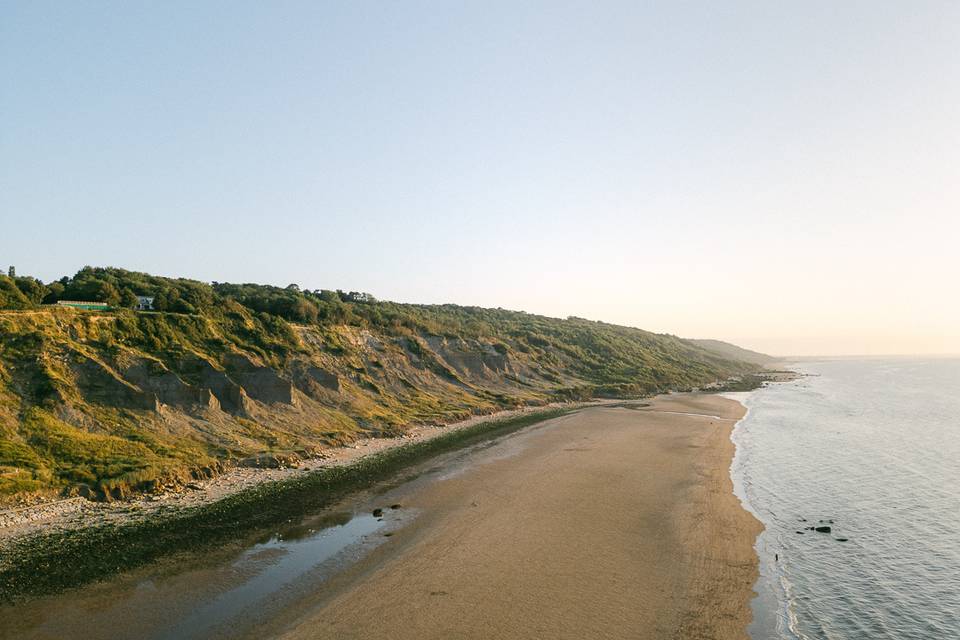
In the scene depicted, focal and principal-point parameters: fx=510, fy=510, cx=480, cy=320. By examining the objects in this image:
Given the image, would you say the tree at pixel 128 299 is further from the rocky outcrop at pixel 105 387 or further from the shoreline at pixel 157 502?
the shoreline at pixel 157 502

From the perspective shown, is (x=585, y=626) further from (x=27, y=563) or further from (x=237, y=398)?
(x=237, y=398)

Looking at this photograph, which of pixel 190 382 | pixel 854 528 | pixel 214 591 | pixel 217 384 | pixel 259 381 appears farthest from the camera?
pixel 259 381

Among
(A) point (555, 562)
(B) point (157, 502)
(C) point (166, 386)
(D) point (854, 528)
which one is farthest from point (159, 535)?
(D) point (854, 528)

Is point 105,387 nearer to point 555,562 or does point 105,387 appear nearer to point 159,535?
point 159,535

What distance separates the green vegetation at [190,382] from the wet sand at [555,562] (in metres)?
17.5

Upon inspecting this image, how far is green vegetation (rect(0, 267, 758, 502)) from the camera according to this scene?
3338 centimetres

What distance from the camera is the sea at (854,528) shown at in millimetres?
18906

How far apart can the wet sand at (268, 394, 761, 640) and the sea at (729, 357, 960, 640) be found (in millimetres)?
1604

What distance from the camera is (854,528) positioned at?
90.9 feet

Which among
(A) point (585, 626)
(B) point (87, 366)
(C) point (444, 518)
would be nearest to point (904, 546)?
(A) point (585, 626)

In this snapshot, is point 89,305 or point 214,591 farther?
point 89,305

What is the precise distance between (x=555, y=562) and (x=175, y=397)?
3596 centimetres

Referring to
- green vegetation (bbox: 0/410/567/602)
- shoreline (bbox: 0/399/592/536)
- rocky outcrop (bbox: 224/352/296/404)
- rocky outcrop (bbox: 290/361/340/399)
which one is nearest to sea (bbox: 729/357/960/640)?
green vegetation (bbox: 0/410/567/602)

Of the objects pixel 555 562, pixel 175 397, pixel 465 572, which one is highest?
pixel 175 397
